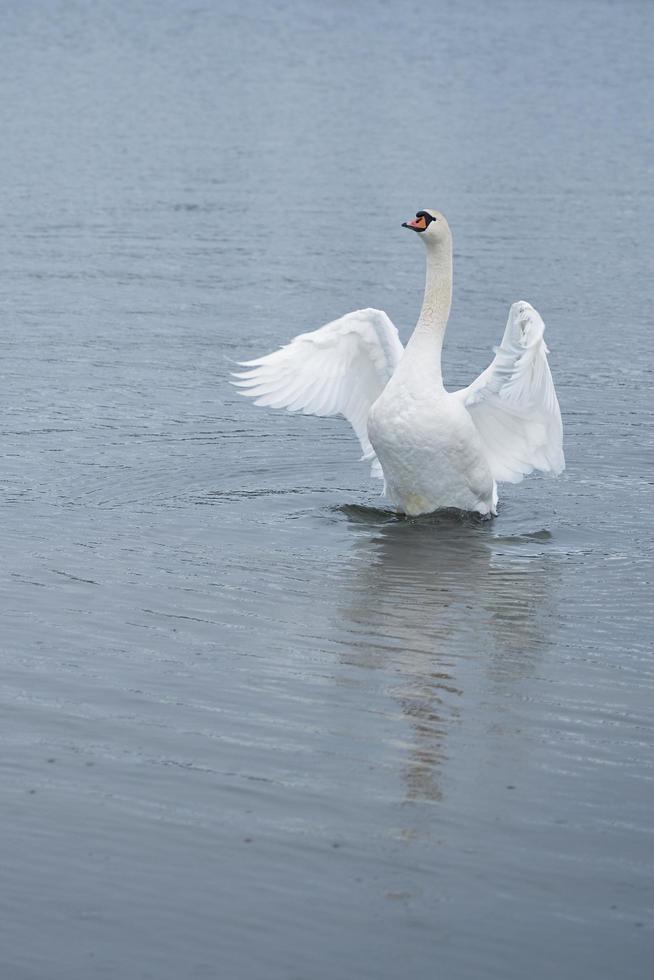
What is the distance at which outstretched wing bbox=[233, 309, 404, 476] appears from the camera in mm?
11086

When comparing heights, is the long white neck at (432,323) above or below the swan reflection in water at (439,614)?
above

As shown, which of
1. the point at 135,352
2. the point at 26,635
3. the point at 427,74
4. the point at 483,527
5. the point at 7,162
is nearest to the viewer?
the point at 26,635

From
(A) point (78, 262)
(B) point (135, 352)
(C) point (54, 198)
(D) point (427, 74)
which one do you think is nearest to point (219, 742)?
(B) point (135, 352)

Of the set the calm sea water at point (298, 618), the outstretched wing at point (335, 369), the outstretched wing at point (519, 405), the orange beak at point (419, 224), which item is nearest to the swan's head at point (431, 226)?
the orange beak at point (419, 224)

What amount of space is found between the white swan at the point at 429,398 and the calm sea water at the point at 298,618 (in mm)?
318

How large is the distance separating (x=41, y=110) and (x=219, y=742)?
83.6 feet

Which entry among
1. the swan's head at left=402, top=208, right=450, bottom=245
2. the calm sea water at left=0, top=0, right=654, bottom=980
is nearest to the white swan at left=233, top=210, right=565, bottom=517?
the swan's head at left=402, top=208, right=450, bottom=245

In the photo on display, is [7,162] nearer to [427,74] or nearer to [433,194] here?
[433,194]

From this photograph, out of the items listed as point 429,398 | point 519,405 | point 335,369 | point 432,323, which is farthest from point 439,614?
point 335,369

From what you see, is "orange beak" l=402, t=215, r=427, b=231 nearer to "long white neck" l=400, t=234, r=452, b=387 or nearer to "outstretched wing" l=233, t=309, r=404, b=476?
"long white neck" l=400, t=234, r=452, b=387

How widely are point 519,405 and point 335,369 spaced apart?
1410 mm

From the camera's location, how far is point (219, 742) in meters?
6.82

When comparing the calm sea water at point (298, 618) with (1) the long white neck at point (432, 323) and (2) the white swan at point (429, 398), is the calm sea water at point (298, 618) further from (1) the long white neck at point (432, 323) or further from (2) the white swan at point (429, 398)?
(1) the long white neck at point (432, 323)

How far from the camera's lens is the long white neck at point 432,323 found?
1049 cm
